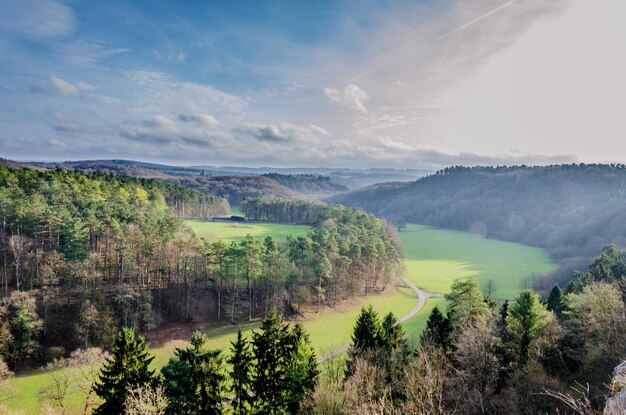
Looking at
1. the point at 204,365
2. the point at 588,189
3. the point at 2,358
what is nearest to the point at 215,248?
the point at 2,358

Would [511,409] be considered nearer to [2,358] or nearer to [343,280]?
[343,280]

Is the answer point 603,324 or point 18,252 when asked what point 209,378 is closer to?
point 603,324

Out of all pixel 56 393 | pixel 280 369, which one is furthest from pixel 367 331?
pixel 56 393

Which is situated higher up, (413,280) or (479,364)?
(479,364)

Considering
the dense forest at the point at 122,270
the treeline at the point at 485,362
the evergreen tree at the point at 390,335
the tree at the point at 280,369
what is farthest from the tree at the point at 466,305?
the dense forest at the point at 122,270

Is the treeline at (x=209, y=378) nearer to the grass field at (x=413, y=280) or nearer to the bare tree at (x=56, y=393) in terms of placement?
the bare tree at (x=56, y=393)
